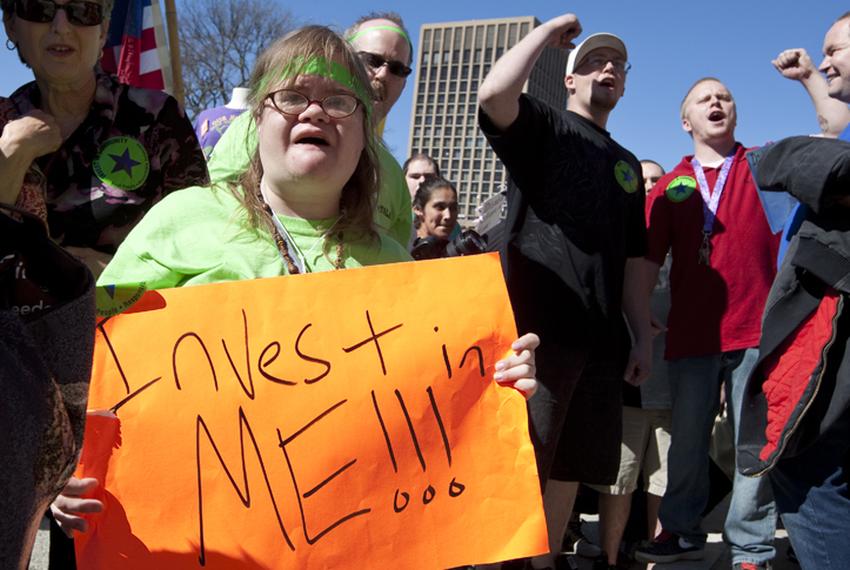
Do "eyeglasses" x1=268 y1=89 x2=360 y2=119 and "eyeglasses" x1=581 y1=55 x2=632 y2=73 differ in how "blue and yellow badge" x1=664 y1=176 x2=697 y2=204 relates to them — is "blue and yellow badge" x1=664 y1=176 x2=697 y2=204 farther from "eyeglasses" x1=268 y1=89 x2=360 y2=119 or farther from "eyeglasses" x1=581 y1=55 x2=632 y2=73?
"eyeglasses" x1=268 y1=89 x2=360 y2=119

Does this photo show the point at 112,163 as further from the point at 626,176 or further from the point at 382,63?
the point at 626,176

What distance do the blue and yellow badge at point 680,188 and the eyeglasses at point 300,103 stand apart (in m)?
2.42

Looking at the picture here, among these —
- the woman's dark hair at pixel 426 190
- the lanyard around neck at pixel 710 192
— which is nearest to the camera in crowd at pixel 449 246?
the woman's dark hair at pixel 426 190

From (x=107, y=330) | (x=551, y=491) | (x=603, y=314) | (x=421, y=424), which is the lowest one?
(x=551, y=491)

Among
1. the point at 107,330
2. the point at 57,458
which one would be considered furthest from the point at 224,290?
the point at 57,458

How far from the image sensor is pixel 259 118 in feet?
4.69

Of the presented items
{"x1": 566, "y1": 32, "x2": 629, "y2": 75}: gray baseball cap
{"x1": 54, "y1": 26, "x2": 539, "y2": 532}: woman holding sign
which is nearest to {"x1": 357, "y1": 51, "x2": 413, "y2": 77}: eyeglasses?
{"x1": 566, "y1": 32, "x2": 629, "y2": 75}: gray baseball cap

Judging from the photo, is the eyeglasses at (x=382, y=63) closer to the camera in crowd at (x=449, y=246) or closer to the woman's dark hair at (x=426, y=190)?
the camera in crowd at (x=449, y=246)

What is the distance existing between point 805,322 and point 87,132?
1804mm

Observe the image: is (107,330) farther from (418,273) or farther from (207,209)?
(418,273)

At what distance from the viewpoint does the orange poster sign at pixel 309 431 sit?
118 centimetres

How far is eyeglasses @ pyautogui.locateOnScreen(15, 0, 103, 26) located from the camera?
5.51 feet

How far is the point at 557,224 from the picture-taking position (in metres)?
2.50

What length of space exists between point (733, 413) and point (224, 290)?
253 centimetres
